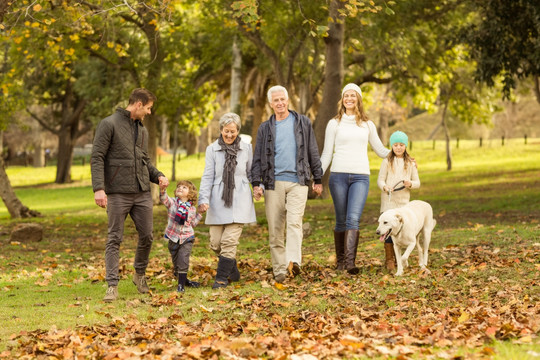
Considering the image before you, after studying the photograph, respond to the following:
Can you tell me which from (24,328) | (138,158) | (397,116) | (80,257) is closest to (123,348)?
(24,328)

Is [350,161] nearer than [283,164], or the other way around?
[283,164]

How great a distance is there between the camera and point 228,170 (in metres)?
9.25

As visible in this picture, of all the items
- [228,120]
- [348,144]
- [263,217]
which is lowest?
[263,217]

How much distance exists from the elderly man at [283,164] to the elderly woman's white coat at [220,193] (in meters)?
0.18

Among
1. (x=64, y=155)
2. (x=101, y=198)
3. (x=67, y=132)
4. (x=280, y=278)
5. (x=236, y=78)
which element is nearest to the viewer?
(x=101, y=198)

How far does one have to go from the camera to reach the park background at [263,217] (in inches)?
255

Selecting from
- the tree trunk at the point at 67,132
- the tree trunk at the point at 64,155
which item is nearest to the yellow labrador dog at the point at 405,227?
the tree trunk at the point at 67,132

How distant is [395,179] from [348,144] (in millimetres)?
847

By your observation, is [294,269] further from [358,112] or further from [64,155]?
[64,155]

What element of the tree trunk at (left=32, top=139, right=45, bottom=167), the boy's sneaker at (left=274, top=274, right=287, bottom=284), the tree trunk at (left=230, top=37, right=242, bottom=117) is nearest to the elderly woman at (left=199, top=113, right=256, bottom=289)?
the boy's sneaker at (left=274, top=274, right=287, bottom=284)

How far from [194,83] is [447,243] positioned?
1915 cm

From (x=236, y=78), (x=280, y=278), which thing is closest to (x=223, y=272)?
(x=280, y=278)

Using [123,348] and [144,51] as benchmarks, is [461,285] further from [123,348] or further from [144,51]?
[144,51]

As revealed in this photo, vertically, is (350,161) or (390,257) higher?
(350,161)
